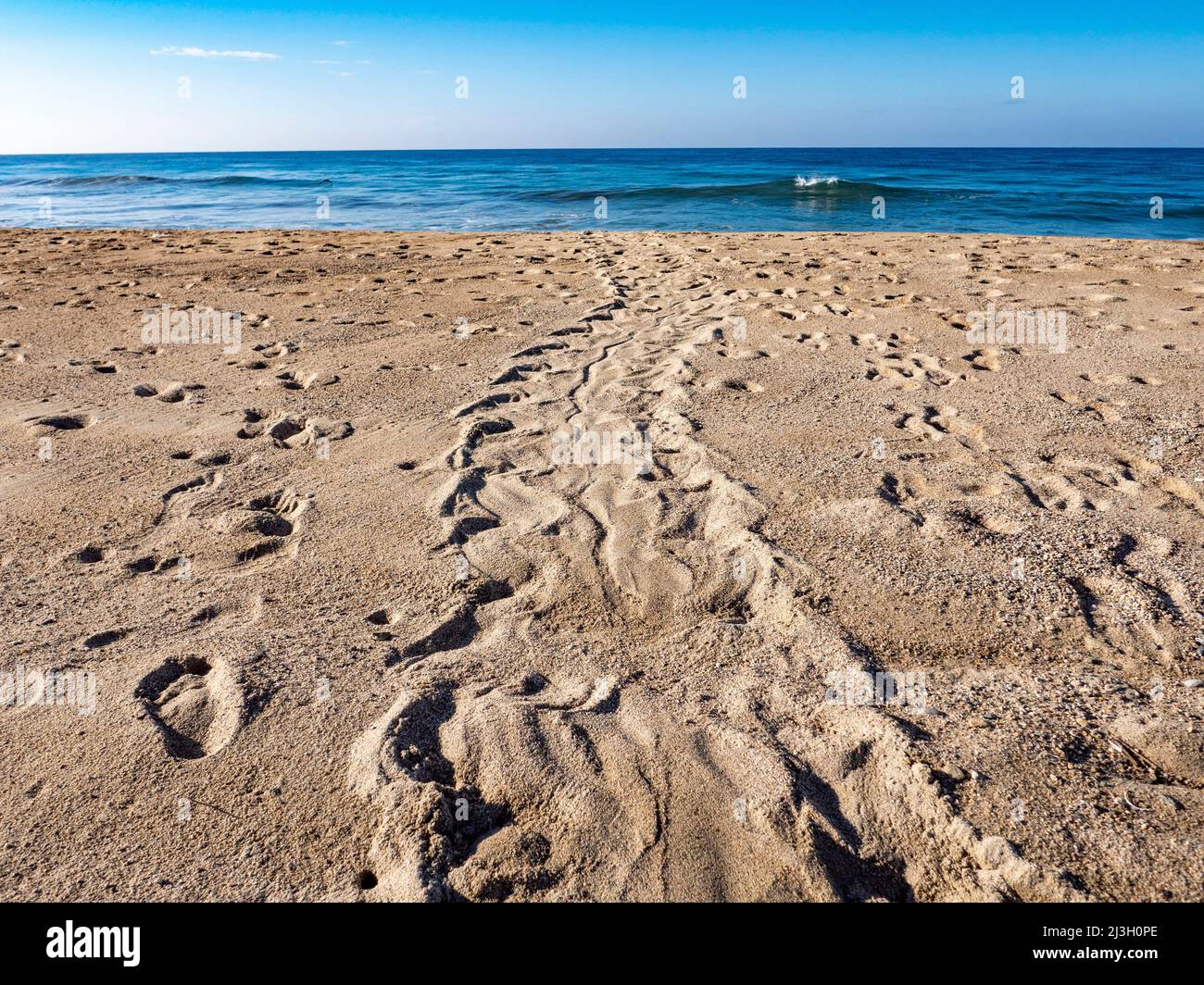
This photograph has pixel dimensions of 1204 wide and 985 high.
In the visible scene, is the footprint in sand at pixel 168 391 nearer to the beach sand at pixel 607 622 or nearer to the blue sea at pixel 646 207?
the beach sand at pixel 607 622

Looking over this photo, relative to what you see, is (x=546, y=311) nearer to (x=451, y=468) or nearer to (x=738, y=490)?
(x=451, y=468)

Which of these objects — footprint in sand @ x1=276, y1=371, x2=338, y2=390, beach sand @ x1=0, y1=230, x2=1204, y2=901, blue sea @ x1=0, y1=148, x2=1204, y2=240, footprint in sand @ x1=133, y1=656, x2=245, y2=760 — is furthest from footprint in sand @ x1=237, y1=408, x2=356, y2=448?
blue sea @ x1=0, y1=148, x2=1204, y2=240

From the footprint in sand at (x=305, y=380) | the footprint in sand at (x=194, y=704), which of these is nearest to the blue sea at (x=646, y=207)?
the footprint in sand at (x=305, y=380)

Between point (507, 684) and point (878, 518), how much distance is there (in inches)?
76.6

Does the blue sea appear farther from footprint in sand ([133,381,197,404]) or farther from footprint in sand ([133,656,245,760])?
footprint in sand ([133,656,245,760])

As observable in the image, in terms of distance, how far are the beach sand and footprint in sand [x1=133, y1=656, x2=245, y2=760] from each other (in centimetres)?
1

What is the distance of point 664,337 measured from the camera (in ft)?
21.0

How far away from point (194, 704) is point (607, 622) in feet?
4.69

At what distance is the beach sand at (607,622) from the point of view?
6.37ft

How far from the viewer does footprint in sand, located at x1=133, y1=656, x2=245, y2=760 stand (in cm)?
228

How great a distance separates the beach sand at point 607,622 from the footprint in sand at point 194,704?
1 cm

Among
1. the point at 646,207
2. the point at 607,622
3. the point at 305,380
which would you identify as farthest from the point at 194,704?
the point at 646,207

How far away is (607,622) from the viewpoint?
286 centimetres

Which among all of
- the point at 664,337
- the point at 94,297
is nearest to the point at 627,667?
the point at 664,337
